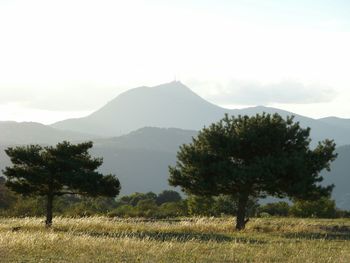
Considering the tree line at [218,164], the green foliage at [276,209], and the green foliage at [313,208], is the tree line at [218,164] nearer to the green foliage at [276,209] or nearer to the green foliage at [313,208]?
the green foliage at [313,208]

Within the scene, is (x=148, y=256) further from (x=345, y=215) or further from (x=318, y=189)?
(x=345, y=215)

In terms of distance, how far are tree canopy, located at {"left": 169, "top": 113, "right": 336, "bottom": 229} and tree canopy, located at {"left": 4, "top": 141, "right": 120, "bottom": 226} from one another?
4257 mm

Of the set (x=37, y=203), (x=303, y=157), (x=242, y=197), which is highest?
(x=303, y=157)

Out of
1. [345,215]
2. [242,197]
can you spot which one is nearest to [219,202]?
[345,215]

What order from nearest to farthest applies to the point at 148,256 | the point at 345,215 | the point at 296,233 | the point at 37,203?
the point at 148,256
the point at 296,233
the point at 345,215
the point at 37,203

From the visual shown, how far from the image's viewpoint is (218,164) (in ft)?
89.1

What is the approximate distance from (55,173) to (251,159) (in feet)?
35.4

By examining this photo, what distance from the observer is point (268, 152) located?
2831 cm

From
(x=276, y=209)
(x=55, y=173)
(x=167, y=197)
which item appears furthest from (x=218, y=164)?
(x=167, y=197)

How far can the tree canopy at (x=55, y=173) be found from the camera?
28.1m

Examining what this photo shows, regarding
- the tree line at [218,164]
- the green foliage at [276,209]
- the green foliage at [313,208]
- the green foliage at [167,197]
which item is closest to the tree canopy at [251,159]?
the tree line at [218,164]

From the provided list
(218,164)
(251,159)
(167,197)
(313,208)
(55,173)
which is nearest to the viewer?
(218,164)

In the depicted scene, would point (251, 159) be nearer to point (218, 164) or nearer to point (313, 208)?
point (218, 164)

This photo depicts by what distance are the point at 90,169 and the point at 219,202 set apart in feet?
131
